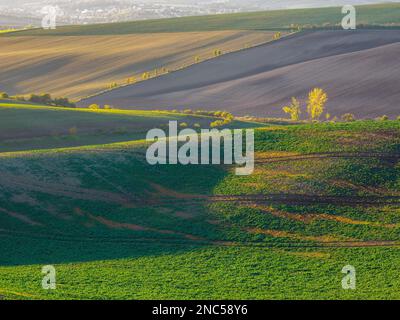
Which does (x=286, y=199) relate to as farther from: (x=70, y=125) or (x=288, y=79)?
(x=288, y=79)

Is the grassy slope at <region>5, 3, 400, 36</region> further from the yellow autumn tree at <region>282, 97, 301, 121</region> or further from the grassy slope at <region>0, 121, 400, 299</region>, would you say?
the grassy slope at <region>0, 121, 400, 299</region>

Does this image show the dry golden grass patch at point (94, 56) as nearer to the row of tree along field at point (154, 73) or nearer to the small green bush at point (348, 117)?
the row of tree along field at point (154, 73)

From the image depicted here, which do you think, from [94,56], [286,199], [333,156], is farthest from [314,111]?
[94,56]

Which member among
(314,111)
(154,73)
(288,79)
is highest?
(154,73)

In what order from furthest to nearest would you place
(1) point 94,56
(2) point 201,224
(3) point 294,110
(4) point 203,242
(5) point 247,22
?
1. (5) point 247,22
2. (1) point 94,56
3. (3) point 294,110
4. (2) point 201,224
5. (4) point 203,242

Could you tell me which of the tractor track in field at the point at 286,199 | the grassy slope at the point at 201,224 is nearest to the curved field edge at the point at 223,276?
the grassy slope at the point at 201,224
